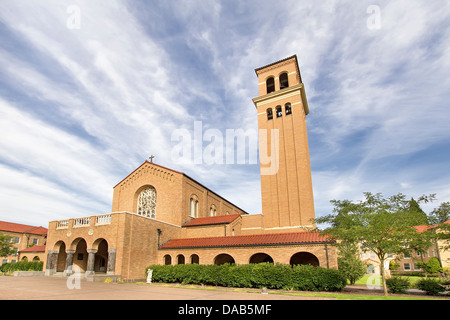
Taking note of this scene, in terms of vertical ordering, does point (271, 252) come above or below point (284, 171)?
below

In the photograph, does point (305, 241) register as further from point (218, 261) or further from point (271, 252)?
point (218, 261)

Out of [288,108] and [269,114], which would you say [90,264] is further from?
[288,108]

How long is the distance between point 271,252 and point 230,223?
8.27m

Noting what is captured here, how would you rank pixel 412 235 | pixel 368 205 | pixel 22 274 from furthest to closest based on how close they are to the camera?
pixel 22 274 < pixel 368 205 < pixel 412 235

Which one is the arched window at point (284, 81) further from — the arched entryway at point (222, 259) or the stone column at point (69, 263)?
the stone column at point (69, 263)

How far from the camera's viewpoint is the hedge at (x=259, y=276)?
665 inches

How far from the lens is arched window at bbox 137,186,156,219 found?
32950 mm

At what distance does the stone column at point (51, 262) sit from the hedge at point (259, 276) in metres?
11.9

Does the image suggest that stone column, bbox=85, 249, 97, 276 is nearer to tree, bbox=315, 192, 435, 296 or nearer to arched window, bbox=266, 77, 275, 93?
tree, bbox=315, 192, 435, 296

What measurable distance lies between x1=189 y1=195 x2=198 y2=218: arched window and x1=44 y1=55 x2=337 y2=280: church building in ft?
0.69

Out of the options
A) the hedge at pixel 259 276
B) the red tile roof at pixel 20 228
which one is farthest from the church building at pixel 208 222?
the red tile roof at pixel 20 228
